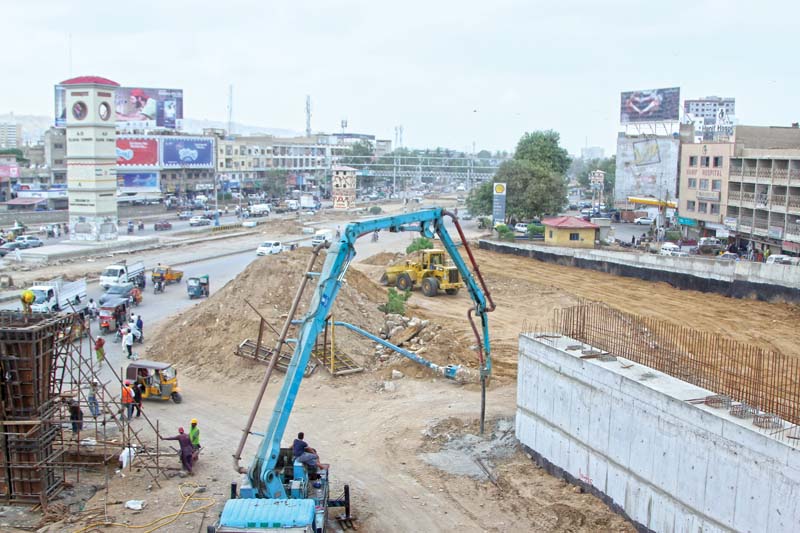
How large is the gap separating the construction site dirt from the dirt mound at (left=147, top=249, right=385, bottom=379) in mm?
52

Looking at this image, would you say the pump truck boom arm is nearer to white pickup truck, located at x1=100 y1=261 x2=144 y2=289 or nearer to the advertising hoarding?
white pickup truck, located at x1=100 y1=261 x2=144 y2=289

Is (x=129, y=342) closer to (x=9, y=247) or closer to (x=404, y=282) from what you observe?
(x=404, y=282)

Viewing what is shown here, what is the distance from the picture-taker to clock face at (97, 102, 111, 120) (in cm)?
5219

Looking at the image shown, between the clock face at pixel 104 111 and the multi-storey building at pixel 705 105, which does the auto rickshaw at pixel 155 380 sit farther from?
the multi-storey building at pixel 705 105

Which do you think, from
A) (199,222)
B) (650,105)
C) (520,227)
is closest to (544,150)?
(650,105)

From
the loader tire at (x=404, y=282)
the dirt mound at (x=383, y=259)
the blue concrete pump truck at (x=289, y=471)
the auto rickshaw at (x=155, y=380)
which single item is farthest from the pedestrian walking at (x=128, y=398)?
the dirt mound at (x=383, y=259)

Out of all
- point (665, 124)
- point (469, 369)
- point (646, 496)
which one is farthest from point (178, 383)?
point (665, 124)

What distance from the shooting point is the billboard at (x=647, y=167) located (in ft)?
224

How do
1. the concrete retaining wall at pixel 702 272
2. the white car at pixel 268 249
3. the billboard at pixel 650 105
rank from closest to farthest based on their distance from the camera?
the concrete retaining wall at pixel 702 272 < the white car at pixel 268 249 < the billboard at pixel 650 105

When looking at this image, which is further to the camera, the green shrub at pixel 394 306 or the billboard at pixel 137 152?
the billboard at pixel 137 152

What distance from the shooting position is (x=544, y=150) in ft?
287

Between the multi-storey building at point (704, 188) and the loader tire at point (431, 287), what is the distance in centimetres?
2708

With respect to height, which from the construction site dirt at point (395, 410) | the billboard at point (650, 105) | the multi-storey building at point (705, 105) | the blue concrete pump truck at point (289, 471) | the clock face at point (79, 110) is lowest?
the construction site dirt at point (395, 410)

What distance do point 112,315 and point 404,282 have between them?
1316 centimetres
